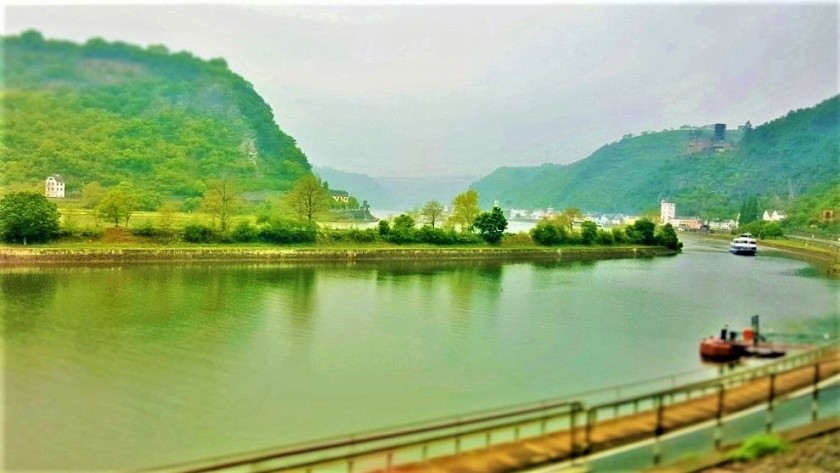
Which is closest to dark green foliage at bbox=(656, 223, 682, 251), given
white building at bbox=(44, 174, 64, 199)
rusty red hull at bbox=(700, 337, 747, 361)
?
rusty red hull at bbox=(700, 337, 747, 361)

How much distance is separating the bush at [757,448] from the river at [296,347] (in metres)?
2.36

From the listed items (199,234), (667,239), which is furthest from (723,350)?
(667,239)

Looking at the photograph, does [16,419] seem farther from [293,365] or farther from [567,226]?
[567,226]

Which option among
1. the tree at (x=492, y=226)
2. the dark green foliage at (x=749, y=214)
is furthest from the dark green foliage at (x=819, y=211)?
the tree at (x=492, y=226)

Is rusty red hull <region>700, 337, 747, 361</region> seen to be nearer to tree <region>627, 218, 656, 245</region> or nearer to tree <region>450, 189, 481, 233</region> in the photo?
tree <region>450, 189, 481, 233</region>

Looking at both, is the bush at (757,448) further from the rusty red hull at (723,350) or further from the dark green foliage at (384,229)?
the dark green foliage at (384,229)

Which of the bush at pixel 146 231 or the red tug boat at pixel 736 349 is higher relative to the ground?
the bush at pixel 146 231

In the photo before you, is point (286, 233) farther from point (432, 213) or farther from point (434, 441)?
point (434, 441)

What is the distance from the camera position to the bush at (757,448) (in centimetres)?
468

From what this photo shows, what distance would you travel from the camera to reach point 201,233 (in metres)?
20.5

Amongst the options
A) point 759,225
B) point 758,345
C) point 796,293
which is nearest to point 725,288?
point 796,293

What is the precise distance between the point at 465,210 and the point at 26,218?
631 inches

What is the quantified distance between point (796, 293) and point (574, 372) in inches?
419

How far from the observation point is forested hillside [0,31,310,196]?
2966 cm
